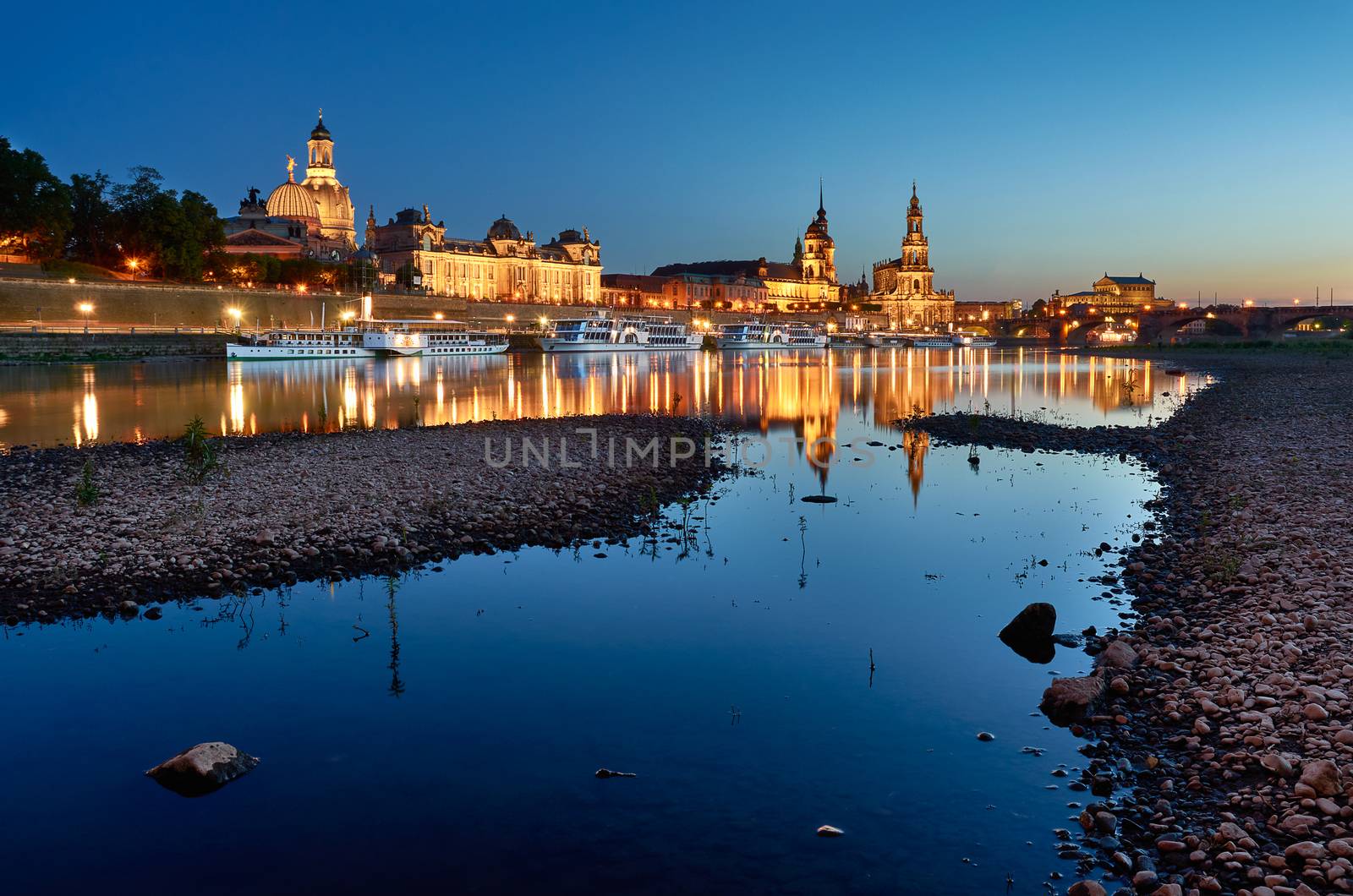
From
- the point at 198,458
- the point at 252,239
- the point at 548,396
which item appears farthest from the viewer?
the point at 252,239

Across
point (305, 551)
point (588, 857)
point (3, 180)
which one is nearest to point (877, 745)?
point (588, 857)

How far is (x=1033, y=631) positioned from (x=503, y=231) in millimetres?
134962

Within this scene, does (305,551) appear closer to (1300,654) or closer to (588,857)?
(588,857)

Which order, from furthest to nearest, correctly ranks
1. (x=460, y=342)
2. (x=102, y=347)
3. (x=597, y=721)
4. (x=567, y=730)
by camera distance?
(x=460, y=342) < (x=102, y=347) < (x=597, y=721) < (x=567, y=730)

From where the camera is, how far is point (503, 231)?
137m

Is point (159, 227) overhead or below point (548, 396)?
overhead

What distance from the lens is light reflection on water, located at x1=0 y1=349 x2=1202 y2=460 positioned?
27.9 m

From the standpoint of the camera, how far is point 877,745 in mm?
7289

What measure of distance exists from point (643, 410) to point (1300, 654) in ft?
83.5

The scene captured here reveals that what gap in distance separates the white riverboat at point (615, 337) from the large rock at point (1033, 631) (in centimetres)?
8147

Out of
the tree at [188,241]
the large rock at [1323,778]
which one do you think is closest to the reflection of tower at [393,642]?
the large rock at [1323,778]

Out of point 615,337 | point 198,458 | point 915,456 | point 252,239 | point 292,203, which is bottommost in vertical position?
point 915,456

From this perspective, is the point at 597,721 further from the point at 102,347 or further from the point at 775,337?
the point at 775,337

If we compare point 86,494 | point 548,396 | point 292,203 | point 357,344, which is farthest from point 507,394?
point 292,203
